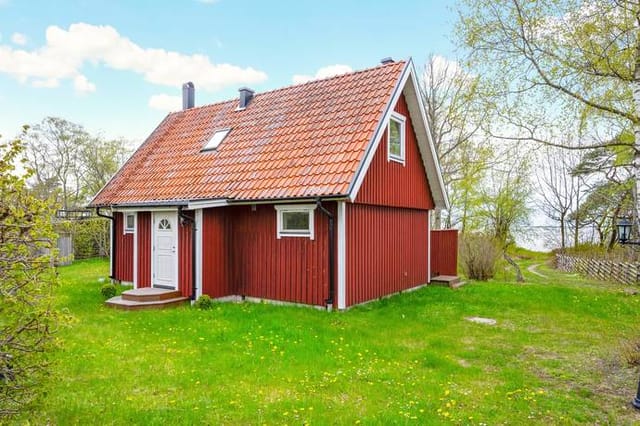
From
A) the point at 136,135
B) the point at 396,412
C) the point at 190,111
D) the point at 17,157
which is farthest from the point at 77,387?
the point at 136,135

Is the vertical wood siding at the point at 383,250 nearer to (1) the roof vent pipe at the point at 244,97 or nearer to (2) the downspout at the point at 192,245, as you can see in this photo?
(2) the downspout at the point at 192,245

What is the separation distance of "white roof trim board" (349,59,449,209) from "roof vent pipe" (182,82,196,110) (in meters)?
8.88

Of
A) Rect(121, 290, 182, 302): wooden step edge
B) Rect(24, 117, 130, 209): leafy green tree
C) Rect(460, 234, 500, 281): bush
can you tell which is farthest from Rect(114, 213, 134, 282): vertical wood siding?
Rect(24, 117, 130, 209): leafy green tree

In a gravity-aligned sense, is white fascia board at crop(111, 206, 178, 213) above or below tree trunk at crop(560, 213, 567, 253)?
above

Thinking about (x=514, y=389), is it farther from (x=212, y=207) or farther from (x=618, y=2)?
(x=212, y=207)

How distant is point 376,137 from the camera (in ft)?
31.1

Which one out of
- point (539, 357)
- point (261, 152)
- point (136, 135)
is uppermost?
point (136, 135)

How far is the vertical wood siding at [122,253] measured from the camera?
42.1ft

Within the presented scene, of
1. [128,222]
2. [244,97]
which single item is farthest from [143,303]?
[244,97]

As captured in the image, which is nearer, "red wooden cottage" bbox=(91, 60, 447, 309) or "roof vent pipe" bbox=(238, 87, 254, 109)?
"red wooden cottage" bbox=(91, 60, 447, 309)

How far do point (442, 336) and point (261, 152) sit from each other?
20.6 feet

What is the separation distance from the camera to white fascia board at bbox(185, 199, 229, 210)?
9.55 meters

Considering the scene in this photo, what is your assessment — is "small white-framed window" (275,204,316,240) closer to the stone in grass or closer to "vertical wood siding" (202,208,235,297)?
"vertical wood siding" (202,208,235,297)

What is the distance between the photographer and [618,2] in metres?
6.52
